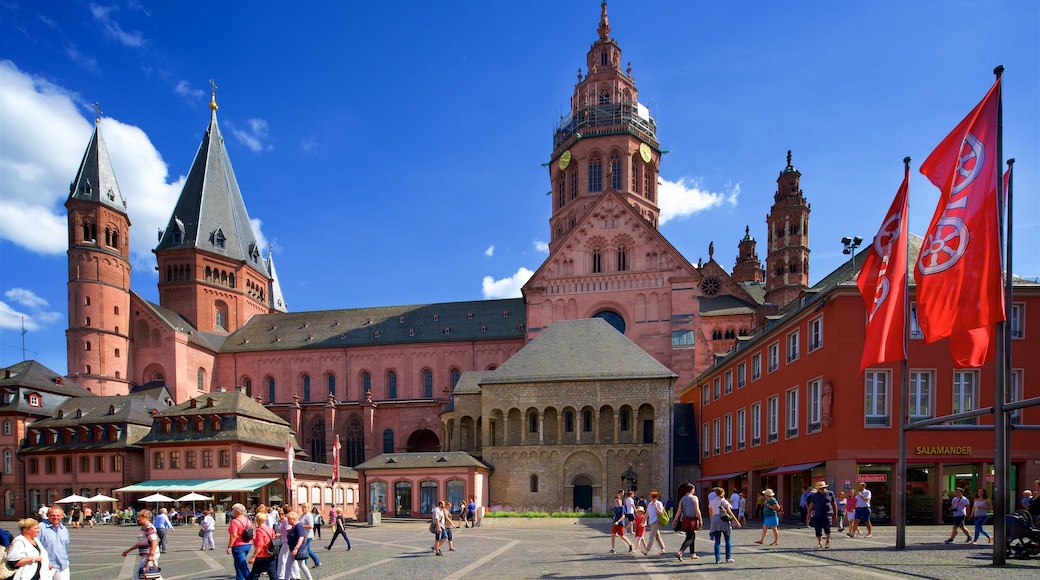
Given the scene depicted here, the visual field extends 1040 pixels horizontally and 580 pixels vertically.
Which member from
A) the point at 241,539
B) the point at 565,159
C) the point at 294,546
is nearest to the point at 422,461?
the point at 294,546

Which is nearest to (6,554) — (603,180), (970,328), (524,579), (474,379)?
(524,579)

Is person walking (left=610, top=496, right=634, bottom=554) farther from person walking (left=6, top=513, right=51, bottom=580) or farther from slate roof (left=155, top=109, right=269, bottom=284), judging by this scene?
slate roof (left=155, top=109, right=269, bottom=284)

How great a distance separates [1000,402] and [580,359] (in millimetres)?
34375

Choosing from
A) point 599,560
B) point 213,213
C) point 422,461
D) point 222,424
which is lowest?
point 422,461

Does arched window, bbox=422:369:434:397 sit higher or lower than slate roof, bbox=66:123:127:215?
lower

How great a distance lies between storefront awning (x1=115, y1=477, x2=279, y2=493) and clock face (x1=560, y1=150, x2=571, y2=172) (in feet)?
140

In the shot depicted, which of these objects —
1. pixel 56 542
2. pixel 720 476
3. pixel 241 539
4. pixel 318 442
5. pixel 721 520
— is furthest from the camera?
pixel 318 442

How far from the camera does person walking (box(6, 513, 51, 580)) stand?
9.41m

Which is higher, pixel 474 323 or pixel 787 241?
pixel 787 241

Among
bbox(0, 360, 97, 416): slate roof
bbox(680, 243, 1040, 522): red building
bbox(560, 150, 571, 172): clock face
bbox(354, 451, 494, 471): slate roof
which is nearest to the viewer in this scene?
bbox(680, 243, 1040, 522): red building

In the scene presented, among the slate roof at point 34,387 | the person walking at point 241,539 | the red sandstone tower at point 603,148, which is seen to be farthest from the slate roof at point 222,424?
the person walking at point 241,539

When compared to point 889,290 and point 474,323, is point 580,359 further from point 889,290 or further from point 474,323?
point 889,290

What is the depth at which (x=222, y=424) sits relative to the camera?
53.2 m

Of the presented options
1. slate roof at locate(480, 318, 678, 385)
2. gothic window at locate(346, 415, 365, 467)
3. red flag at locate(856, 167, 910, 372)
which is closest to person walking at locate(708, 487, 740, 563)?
red flag at locate(856, 167, 910, 372)
